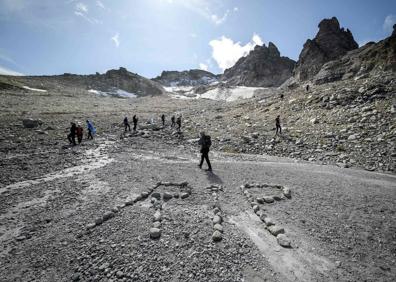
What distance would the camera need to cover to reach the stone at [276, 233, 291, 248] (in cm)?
632

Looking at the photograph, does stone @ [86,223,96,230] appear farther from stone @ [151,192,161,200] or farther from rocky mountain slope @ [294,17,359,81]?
rocky mountain slope @ [294,17,359,81]

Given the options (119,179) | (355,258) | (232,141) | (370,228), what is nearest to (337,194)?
(370,228)

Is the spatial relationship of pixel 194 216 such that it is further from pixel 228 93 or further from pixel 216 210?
pixel 228 93

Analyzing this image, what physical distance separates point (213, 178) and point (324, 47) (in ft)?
427

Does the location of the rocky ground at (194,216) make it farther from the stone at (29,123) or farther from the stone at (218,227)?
the stone at (29,123)

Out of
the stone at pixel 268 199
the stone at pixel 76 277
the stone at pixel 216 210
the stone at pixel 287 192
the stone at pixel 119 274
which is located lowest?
the stone at pixel 76 277

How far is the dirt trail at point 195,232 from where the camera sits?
5469 mm

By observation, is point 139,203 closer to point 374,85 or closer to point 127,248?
point 127,248

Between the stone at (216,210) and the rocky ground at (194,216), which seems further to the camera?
the stone at (216,210)

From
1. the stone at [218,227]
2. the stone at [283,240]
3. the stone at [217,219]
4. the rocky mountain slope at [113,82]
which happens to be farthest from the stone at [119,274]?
the rocky mountain slope at [113,82]

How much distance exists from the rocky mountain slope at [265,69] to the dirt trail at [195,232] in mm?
166370

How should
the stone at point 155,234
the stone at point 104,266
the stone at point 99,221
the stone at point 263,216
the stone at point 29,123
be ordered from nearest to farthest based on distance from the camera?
the stone at point 104,266 → the stone at point 155,234 → the stone at point 99,221 → the stone at point 263,216 → the stone at point 29,123

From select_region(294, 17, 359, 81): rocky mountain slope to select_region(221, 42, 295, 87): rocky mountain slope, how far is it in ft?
155

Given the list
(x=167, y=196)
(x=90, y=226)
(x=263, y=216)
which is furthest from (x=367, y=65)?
(x=90, y=226)
